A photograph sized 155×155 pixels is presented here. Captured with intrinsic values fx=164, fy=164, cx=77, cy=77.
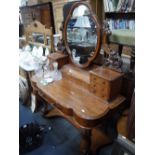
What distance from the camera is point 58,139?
A: 1.81m

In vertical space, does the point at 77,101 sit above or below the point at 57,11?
below

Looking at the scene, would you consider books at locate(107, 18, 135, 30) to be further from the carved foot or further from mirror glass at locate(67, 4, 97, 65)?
the carved foot

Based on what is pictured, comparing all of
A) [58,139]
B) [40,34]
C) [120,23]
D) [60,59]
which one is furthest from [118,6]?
[58,139]

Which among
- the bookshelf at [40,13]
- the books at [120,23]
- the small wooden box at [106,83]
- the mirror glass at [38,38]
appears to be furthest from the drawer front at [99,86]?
the bookshelf at [40,13]

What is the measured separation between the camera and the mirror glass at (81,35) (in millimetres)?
1324

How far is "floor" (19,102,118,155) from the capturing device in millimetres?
1661

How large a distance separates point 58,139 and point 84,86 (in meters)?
0.78

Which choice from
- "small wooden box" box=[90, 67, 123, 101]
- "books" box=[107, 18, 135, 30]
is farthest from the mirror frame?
"books" box=[107, 18, 135, 30]

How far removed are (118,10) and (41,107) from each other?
5.23 feet

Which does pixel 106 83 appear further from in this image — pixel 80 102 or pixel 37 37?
pixel 37 37

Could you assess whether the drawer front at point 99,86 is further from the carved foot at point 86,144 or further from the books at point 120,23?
the books at point 120,23

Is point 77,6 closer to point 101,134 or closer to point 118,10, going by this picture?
point 118,10
